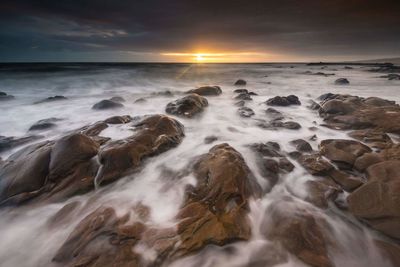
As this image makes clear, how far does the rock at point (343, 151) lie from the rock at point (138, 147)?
12.3 feet

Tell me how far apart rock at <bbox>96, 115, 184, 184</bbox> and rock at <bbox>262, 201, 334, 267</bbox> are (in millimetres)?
3033

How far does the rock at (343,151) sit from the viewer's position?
5.16 metres

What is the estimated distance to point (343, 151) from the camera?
5.48 metres

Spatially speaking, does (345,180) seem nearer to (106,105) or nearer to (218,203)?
(218,203)

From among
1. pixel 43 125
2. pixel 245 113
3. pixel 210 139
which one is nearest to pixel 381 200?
pixel 210 139

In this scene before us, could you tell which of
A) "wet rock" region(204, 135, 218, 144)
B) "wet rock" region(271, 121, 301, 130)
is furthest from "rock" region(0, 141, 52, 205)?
"wet rock" region(271, 121, 301, 130)

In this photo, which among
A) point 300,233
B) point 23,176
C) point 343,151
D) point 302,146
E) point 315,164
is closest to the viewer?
point 300,233

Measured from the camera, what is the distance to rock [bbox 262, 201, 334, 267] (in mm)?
3254

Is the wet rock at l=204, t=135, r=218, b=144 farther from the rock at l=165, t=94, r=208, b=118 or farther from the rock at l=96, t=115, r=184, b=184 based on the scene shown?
the rock at l=165, t=94, r=208, b=118

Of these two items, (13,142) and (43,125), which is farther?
(43,125)

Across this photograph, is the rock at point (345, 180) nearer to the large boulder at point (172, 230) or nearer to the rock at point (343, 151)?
the rock at point (343, 151)

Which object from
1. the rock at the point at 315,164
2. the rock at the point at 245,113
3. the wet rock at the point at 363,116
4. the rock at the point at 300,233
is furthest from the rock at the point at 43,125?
the wet rock at the point at 363,116

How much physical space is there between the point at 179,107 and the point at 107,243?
7.06 metres

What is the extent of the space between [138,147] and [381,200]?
473 cm
